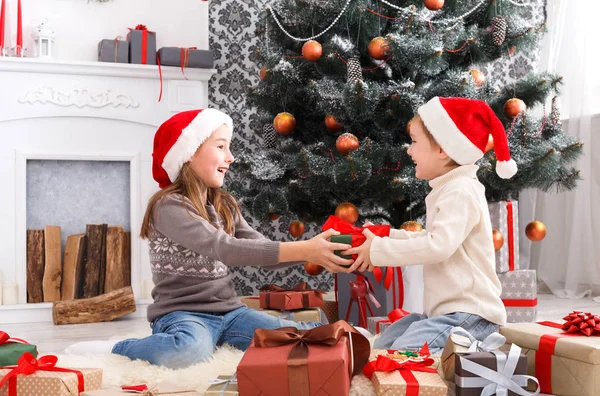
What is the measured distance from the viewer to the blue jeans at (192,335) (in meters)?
1.94

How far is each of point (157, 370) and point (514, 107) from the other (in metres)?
1.89

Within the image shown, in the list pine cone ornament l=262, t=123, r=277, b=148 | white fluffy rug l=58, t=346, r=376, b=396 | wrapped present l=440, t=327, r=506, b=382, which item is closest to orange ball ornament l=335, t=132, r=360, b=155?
pine cone ornament l=262, t=123, r=277, b=148

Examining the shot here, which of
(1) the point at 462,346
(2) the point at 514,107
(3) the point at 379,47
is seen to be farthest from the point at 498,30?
(1) the point at 462,346

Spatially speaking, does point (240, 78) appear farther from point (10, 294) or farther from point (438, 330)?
point (438, 330)

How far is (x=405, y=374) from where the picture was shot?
5.00 ft

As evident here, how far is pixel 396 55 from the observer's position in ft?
9.13

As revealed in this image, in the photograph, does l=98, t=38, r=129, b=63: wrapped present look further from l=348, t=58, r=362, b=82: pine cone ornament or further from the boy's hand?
the boy's hand

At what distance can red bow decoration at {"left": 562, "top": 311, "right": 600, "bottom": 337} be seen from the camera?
5.57 feet

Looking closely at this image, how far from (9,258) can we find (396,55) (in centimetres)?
217

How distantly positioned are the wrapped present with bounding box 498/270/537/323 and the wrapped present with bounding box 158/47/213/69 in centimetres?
194

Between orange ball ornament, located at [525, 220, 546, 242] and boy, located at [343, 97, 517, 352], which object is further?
orange ball ornament, located at [525, 220, 546, 242]

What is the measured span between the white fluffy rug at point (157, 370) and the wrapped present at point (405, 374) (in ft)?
0.20

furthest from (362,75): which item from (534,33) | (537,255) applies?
(537,255)

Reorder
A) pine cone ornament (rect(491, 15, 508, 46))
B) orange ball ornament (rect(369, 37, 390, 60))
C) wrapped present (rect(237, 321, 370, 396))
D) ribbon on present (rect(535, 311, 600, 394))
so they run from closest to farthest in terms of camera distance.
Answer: wrapped present (rect(237, 321, 370, 396)) → ribbon on present (rect(535, 311, 600, 394)) → orange ball ornament (rect(369, 37, 390, 60)) → pine cone ornament (rect(491, 15, 508, 46))
